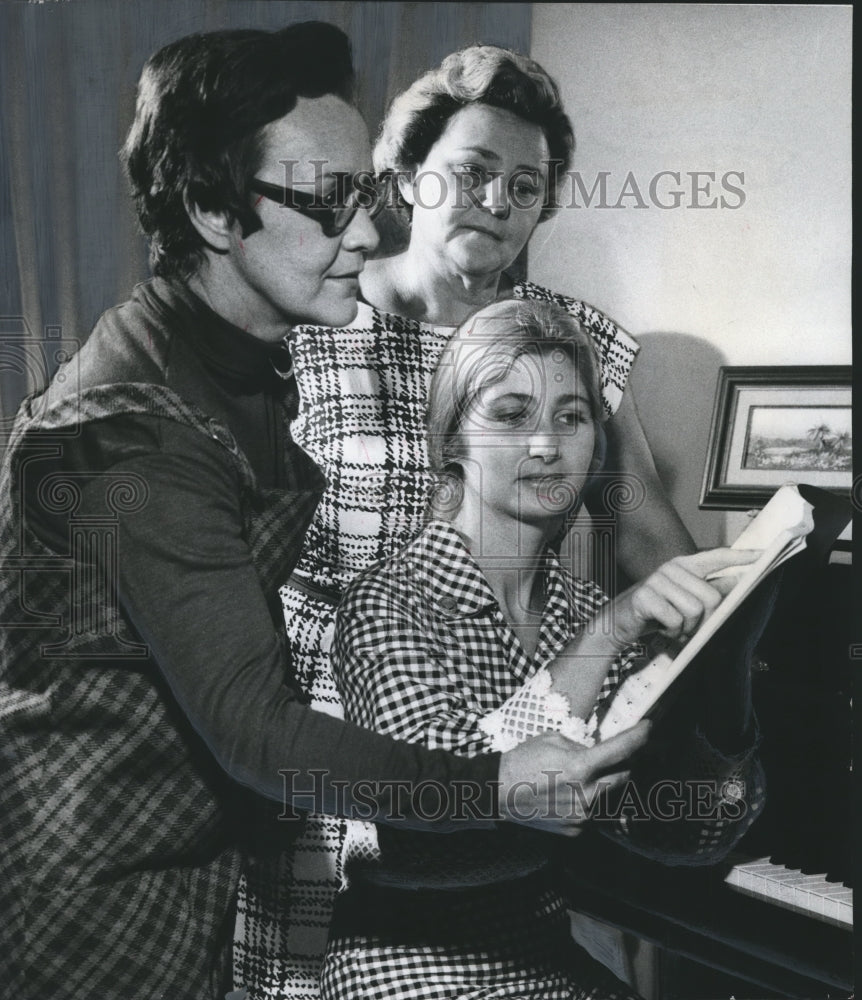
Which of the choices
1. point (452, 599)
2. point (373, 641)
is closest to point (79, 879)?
point (373, 641)

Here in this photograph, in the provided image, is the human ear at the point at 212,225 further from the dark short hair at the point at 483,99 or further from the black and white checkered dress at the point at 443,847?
the black and white checkered dress at the point at 443,847

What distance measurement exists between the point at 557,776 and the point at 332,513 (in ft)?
1.53

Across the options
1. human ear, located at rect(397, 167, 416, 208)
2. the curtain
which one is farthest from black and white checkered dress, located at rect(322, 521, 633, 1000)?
the curtain

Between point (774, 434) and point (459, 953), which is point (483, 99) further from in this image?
point (459, 953)

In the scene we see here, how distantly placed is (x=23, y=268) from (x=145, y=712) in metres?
0.66

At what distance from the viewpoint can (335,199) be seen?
1508mm

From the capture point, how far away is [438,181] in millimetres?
1566

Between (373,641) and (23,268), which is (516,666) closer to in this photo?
(373,641)

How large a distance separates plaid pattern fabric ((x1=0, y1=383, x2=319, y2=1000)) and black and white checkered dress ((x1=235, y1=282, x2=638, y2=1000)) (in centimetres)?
5

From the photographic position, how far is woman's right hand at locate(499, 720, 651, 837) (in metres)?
1.44

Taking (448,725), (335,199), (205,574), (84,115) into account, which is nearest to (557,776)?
(448,725)

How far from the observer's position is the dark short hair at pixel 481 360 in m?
1.53

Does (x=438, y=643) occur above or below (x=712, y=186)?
below

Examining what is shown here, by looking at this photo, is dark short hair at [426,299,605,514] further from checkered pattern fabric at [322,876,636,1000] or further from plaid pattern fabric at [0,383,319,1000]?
checkered pattern fabric at [322,876,636,1000]
